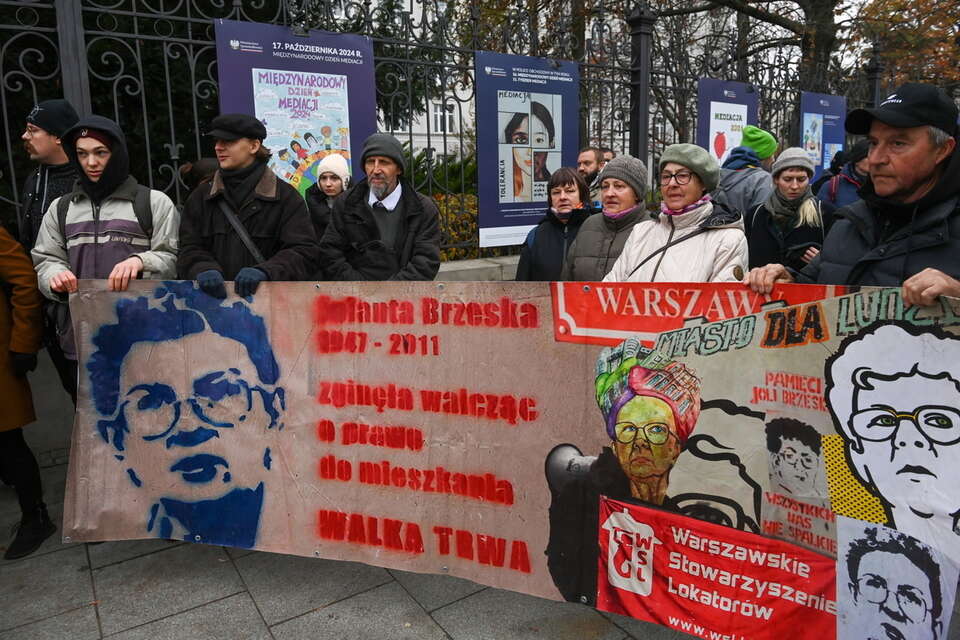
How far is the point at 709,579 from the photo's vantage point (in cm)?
230

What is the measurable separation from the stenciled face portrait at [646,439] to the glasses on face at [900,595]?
64 centimetres

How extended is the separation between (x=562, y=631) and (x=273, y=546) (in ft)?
4.20

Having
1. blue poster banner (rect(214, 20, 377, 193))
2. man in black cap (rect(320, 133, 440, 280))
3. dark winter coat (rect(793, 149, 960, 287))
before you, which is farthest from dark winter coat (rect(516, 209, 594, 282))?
blue poster banner (rect(214, 20, 377, 193))

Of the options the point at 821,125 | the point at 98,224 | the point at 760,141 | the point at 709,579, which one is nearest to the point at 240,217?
the point at 98,224

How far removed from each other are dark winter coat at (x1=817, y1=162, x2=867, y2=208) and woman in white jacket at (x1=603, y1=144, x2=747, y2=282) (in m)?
2.22

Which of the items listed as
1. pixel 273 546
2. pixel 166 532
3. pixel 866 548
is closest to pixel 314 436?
pixel 273 546

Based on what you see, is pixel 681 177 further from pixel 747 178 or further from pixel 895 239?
pixel 747 178

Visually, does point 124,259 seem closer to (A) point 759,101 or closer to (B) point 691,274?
(B) point 691,274

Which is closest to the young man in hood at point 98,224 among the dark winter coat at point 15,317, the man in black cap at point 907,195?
the dark winter coat at point 15,317

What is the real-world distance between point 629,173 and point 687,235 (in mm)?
699

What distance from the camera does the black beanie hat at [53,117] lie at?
365 cm

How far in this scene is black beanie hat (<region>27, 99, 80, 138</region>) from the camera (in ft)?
12.0

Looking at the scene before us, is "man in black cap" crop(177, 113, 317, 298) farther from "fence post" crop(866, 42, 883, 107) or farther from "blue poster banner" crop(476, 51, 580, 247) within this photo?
"fence post" crop(866, 42, 883, 107)

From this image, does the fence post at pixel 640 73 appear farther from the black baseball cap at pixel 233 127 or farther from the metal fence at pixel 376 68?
the black baseball cap at pixel 233 127
